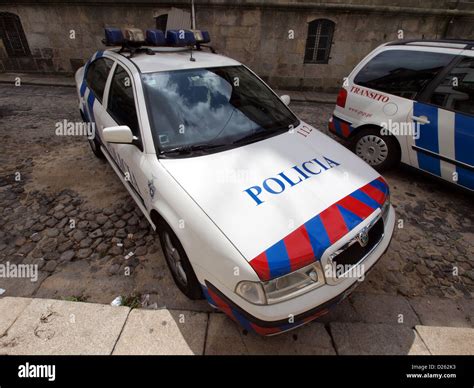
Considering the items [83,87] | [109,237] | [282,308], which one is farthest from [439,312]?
[83,87]

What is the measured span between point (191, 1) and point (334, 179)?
7770 mm

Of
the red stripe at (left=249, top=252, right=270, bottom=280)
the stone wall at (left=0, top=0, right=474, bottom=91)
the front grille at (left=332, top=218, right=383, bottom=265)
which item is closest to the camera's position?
the red stripe at (left=249, top=252, right=270, bottom=280)

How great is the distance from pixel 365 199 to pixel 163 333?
1.81 m

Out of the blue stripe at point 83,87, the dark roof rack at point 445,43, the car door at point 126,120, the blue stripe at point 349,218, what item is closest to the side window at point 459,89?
the dark roof rack at point 445,43

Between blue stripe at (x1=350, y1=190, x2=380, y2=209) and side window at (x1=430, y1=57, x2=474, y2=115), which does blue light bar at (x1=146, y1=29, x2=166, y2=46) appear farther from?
side window at (x1=430, y1=57, x2=474, y2=115)

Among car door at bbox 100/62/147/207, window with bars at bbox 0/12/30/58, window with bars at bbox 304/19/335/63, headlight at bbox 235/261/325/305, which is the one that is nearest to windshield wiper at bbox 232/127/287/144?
car door at bbox 100/62/147/207

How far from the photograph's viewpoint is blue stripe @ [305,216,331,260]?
5.28 ft

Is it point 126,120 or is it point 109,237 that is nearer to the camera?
point 126,120

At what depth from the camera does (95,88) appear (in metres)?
3.32

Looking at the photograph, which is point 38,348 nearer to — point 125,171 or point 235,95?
point 125,171

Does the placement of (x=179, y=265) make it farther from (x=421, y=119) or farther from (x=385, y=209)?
(x=421, y=119)

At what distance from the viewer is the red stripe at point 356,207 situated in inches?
72.7

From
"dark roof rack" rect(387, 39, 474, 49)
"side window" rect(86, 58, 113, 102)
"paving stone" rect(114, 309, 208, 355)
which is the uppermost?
"dark roof rack" rect(387, 39, 474, 49)

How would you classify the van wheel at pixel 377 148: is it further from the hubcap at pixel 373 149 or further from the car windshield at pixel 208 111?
the car windshield at pixel 208 111
